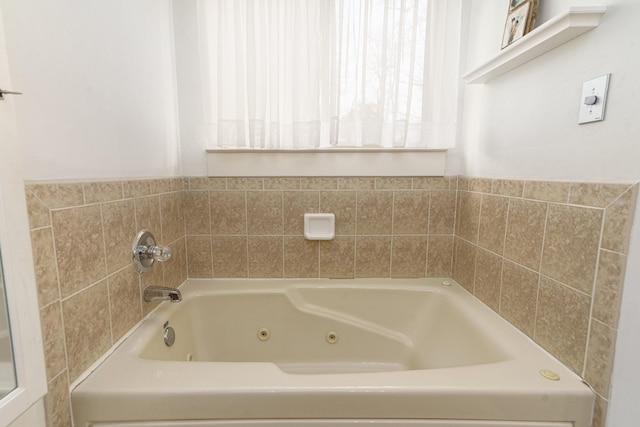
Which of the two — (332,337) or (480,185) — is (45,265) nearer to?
(332,337)

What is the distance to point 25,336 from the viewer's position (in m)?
0.57

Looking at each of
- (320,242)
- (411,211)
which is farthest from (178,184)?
(411,211)

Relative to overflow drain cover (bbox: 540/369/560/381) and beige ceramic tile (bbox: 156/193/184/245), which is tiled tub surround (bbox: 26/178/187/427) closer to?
beige ceramic tile (bbox: 156/193/184/245)

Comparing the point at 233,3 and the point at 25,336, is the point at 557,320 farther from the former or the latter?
the point at 233,3

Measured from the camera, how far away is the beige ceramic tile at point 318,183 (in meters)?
1.42

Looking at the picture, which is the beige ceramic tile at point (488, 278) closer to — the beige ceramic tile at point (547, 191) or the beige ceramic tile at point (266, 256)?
the beige ceramic tile at point (547, 191)

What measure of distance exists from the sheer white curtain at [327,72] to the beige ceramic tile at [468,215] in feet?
0.95

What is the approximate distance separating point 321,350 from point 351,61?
1364 mm

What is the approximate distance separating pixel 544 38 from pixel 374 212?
2.88 feet

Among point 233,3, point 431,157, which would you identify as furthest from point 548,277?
point 233,3

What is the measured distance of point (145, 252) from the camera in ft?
3.37

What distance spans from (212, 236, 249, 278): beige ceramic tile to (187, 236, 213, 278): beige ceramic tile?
0.10 ft

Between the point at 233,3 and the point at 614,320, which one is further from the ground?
the point at 233,3

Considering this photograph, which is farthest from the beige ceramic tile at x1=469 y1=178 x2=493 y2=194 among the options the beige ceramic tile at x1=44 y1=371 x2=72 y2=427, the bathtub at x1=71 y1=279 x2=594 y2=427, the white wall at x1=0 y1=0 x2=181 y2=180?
the beige ceramic tile at x1=44 y1=371 x2=72 y2=427
